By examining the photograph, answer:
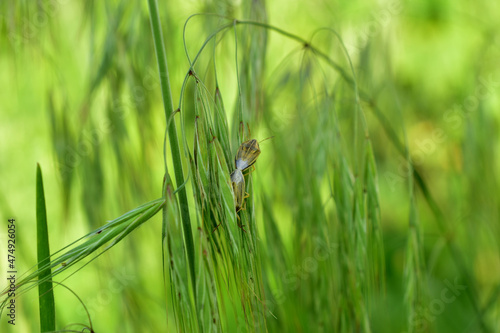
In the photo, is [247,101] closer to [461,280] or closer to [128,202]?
[128,202]

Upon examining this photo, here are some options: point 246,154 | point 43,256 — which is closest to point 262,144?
point 246,154

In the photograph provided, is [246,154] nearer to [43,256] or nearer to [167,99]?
[167,99]

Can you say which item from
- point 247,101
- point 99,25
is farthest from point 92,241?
point 99,25

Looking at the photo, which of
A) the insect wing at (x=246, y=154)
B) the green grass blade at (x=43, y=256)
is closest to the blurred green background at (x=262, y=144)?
the insect wing at (x=246, y=154)

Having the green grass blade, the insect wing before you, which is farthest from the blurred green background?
the green grass blade

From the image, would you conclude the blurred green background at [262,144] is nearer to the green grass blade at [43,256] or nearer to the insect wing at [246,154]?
the insect wing at [246,154]

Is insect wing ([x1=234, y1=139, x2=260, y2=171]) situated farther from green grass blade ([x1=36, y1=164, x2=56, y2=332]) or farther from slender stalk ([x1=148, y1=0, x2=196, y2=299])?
green grass blade ([x1=36, y1=164, x2=56, y2=332])
